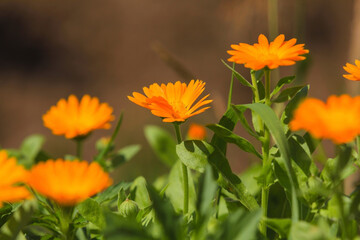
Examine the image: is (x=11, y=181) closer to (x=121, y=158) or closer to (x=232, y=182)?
(x=232, y=182)

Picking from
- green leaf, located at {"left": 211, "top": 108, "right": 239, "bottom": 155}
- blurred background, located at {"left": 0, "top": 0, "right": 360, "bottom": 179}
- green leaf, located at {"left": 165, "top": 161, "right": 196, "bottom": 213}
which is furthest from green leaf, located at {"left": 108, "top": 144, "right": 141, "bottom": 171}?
blurred background, located at {"left": 0, "top": 0, "right": 360, "bottom": 179}

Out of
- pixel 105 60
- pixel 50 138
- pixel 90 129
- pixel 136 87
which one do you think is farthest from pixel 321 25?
pixel 90 129

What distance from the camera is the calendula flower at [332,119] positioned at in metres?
0.43

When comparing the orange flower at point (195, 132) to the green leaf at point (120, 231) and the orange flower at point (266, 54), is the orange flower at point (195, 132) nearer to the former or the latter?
the orange flower at point (266, 54)

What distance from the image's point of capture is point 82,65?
12.9 ft

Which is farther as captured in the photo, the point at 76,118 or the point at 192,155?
the point at 76,118

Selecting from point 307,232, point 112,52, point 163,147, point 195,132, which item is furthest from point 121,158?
point 112,52

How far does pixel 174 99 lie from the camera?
24.0 inches

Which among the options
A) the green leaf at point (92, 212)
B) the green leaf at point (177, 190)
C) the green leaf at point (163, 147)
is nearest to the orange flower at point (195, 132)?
the green leaf at point (163, 147)

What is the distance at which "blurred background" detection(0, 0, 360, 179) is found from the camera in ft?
10.9

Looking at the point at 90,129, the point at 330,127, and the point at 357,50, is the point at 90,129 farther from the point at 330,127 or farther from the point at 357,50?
the point at 357,50

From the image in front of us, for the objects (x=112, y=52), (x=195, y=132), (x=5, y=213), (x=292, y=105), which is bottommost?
(x=112, y=52)

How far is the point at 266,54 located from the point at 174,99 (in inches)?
Answer: 4.7

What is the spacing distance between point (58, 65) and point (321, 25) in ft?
6.14
